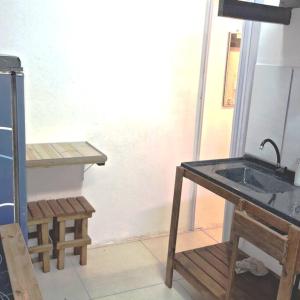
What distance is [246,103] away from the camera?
281cm

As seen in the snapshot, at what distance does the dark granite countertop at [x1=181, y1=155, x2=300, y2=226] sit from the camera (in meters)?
1.84

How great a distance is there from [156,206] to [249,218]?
1553 millimetres

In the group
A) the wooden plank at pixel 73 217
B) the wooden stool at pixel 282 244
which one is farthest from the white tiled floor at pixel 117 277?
the wooden stool at pixel 282 244

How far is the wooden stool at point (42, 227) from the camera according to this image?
104 inches

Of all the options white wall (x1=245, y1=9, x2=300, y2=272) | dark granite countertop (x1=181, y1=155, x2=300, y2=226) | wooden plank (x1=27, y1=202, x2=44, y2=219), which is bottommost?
wooden plank (x1=27, y1=202, x2=44, y2=219)

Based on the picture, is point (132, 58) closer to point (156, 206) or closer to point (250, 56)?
point (250, 56)

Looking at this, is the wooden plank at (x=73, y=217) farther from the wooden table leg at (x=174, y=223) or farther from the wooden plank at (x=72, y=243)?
the wooden table leg at (x=174, y=223)

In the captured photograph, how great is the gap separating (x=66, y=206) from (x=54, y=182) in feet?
0.71

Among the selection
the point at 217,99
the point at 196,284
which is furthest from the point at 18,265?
the point at 217,99

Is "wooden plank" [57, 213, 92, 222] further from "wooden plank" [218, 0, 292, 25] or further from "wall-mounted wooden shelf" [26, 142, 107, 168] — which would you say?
"wooden plank" [218, 0, 292, 25]

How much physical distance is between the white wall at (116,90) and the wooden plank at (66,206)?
8cm

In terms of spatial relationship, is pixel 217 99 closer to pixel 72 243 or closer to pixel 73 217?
pixel 73 217

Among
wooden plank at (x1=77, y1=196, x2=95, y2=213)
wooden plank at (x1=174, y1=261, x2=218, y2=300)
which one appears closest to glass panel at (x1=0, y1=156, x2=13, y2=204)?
wooden plank at (x1=77, y1=196, x2=95, y2=213)

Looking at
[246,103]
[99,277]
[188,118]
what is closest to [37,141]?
[99,277]
